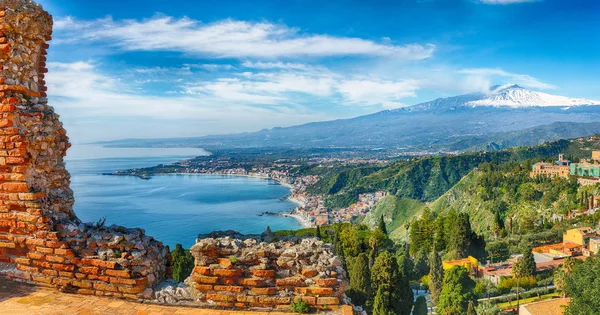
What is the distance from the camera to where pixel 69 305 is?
439 cm

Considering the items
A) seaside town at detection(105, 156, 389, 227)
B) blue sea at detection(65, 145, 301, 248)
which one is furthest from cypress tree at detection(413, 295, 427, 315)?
seaside town at detection(105, 156, 389, 227)

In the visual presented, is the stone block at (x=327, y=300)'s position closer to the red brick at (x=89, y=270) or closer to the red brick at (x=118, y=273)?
the red brick at (x=118, y=273)

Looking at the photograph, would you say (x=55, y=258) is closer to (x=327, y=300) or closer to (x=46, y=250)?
(x=46, y=250)

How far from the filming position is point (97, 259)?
15.2ft

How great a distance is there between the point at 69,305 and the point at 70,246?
704 millimetres

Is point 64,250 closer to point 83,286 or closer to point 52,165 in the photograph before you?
point 83,286

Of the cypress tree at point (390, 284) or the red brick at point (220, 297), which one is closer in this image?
the red brick at point (220, 297)

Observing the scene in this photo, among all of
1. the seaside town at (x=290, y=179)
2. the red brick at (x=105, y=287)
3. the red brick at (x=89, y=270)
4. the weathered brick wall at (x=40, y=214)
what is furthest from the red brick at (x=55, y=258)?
the seaside town at (x=290, y=179)

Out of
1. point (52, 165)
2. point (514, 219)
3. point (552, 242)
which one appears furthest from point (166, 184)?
point (52, 165)

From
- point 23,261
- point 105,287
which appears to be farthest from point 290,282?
point 23,261

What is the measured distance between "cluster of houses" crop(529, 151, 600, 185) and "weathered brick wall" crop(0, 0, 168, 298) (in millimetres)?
73049

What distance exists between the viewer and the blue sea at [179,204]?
5879 cm

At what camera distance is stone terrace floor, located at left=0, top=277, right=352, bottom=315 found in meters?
4.28

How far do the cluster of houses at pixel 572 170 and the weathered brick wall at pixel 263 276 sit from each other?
236 ft
